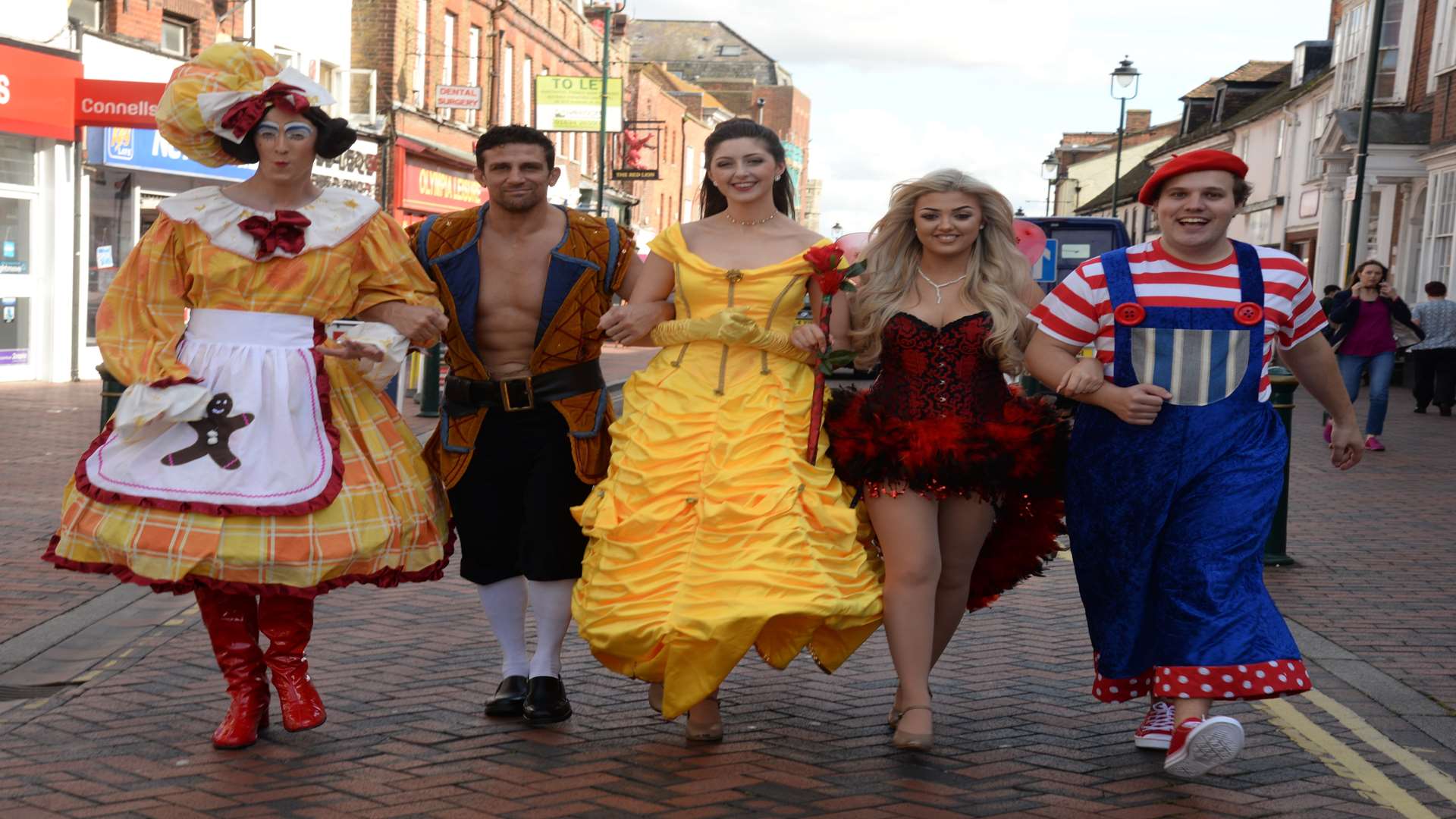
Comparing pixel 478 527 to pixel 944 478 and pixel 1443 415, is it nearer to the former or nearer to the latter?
pixel 944 478

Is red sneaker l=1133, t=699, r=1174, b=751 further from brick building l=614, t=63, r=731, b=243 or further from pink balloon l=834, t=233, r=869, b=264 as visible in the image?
brick building l=614, t=63, r=731, b=243

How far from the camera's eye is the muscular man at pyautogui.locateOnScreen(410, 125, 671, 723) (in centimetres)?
482

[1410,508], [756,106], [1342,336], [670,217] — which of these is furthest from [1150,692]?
[756,106]

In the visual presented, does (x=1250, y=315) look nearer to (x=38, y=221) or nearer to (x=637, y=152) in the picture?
(x=38, y=221)

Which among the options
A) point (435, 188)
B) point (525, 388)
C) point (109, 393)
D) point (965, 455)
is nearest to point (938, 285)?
point (965, 455)

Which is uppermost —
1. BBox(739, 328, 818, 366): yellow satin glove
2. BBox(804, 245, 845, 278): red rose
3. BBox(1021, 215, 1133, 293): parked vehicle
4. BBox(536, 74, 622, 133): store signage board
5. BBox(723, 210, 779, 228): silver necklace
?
BBox(536, 74, 622, 133): store signage board

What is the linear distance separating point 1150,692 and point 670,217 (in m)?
56.4

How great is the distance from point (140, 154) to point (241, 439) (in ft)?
55.0

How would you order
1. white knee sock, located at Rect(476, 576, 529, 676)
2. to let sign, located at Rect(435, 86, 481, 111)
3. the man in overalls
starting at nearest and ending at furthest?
the man in overalls < white knee sock, located at Rect(476, 576, 529, 676) < to let sign, located at Rect(435, 86, 481, 111)

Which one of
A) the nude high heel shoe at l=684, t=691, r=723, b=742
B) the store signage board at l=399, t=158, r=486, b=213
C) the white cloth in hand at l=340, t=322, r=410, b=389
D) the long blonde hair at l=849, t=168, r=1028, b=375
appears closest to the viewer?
the white cloth in hand at l=340, t=322, r=410, b=389

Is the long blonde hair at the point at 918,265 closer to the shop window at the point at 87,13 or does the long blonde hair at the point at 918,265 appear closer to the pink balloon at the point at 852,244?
the pink balloon at the point at 852,244

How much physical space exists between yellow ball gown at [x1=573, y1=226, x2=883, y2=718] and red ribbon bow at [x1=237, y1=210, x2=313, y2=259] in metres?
1.08

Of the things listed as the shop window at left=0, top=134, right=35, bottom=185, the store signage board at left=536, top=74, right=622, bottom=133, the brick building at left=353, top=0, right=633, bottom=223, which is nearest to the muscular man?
the shop window at left=0, top=134, right=35, bottom=185

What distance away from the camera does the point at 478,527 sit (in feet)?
16.0
